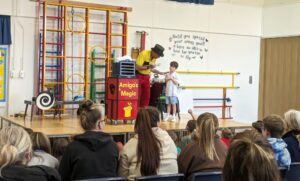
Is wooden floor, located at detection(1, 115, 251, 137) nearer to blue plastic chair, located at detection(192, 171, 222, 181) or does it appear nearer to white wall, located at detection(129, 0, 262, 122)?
white wall, located at detection(129, 0, 262, 122)

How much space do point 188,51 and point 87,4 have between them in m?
2.57

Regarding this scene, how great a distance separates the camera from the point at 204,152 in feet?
10.7

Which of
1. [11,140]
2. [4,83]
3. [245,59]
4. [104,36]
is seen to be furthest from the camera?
[245,59]

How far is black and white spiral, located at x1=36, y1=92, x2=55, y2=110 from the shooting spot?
699cm

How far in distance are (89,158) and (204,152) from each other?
2.83ft

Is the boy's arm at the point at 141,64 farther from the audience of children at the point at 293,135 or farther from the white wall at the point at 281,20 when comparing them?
the white wall at the point at 281,20

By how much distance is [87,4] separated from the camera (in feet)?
26.4

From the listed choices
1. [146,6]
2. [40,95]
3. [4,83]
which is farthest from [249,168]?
[146,6]

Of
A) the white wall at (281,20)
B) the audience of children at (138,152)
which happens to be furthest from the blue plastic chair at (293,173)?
the white wall at (281,20)

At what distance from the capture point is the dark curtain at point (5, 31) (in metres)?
7.44

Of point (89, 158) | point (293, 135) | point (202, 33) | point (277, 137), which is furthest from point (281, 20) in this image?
point (89, 158)

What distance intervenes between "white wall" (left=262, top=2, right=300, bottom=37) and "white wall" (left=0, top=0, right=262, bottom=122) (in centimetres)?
21

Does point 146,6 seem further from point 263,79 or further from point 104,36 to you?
point 263,79

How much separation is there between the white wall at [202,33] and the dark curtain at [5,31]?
16 centimetres
